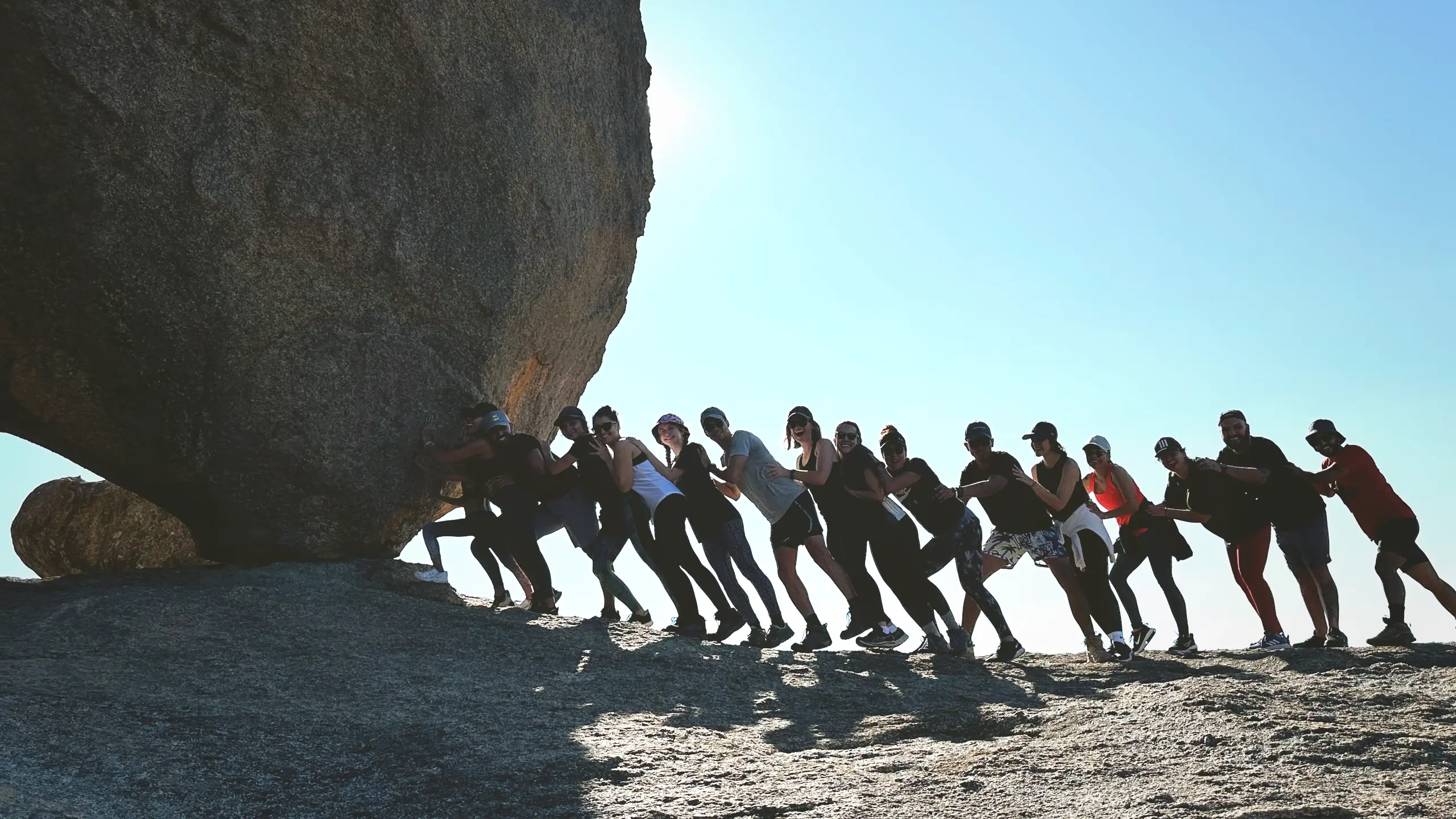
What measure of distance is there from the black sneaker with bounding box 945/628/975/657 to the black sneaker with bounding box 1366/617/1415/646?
2905 mm

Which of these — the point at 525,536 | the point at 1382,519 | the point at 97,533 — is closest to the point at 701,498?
the point at 525,536

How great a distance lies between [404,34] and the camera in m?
10.9

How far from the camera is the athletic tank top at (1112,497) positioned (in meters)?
9.89

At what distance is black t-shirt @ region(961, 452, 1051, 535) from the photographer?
364 inches

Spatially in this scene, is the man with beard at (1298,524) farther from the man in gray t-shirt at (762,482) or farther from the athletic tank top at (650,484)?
the athletic tank top at (650,484)

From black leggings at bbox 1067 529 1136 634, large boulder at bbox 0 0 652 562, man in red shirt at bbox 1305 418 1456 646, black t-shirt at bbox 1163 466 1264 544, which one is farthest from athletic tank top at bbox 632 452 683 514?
man in red shirt at bbox 1305 418 1456 646

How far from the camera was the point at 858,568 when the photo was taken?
9.51m

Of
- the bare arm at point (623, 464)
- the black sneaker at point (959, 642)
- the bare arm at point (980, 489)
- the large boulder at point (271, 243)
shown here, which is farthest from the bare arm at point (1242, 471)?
the large boulder at point (271, 243)

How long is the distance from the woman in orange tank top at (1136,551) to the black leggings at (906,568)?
55.7 inches

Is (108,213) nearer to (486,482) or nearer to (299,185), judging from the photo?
(299,185)

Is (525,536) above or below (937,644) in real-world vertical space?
above

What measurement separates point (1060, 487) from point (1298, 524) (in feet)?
5.96

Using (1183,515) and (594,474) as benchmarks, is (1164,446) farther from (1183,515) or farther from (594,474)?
(594,474)

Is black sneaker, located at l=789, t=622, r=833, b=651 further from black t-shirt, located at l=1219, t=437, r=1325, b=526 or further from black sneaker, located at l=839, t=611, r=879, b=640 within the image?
black t-shirt, located at l=1219, t=437, r=1325, b=526
